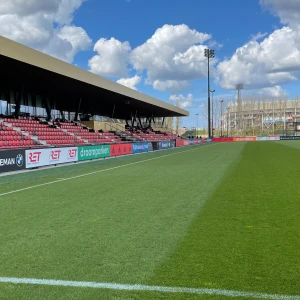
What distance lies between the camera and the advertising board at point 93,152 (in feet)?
77.4

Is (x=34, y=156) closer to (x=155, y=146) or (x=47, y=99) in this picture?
(x=47, y=99)

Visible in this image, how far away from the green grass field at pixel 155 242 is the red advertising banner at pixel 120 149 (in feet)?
59.3

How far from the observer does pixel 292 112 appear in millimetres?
122688

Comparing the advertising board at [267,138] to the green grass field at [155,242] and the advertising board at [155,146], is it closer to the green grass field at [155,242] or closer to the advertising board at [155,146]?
the advertising board at [155,146]

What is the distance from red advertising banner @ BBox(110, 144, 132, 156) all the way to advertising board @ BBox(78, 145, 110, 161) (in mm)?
998

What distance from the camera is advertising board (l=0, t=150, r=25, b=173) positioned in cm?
1593

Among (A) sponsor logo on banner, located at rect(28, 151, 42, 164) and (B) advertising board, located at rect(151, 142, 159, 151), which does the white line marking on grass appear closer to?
(A) sponsor logo on banner, located at rect(28, 151, 42, 164)

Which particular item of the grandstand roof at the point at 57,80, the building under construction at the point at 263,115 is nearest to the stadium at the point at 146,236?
the grandstand roof at the point at 57,80

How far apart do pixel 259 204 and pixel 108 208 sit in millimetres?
3571

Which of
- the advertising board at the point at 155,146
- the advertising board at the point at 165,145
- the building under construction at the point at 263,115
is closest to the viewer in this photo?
the advertising board at the point at 155,146

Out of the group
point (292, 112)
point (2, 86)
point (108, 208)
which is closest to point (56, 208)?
point (108, 208)

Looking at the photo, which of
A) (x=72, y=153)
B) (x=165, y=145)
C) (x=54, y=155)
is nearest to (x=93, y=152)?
(x=72, y=153)

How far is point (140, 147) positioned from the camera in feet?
120

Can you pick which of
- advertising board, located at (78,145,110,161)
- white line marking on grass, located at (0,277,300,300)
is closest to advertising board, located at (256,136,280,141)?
advertising board, located at (78,145,110,161)
